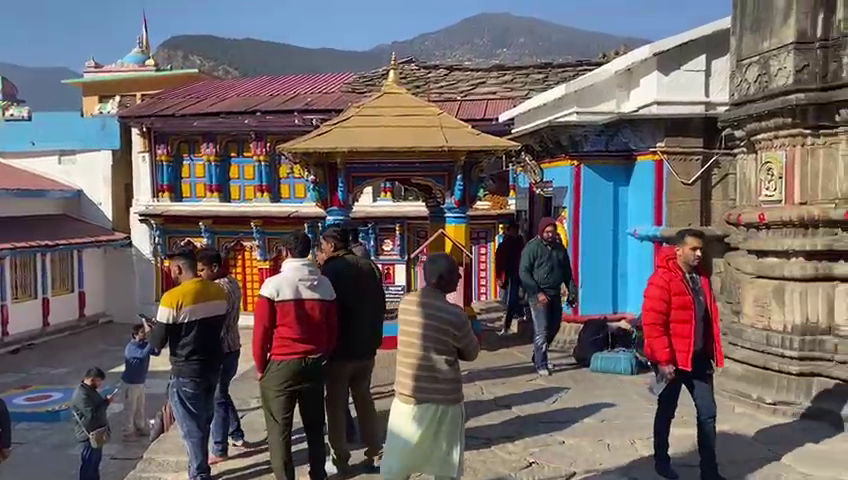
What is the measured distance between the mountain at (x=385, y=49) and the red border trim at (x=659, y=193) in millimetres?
57010

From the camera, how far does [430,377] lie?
15.4ft

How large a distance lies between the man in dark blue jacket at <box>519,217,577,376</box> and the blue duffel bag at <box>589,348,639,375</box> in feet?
1.76

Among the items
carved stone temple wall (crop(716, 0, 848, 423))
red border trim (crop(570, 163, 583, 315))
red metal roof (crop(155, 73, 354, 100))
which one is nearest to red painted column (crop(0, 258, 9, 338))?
red metal roof (crop(155, 73, 354, 100))

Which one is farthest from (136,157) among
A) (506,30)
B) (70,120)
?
(506,30)

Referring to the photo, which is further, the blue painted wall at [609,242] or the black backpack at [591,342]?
the blue painted wall at [609,242]

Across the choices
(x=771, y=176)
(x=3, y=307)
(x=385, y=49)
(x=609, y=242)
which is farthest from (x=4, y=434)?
(x=385, y=49)

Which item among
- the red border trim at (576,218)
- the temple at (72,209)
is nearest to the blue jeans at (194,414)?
the red border trim at (576,218)

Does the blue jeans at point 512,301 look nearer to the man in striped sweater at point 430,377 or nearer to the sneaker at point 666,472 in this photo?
the sneaker at point 666,472

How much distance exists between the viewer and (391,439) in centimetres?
478

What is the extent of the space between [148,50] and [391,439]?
28.7 metres

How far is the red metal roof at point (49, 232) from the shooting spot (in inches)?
749

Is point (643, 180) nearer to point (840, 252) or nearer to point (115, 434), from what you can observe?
point (840, 252)

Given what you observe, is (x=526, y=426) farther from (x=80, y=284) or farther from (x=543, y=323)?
(x=80, y=284)

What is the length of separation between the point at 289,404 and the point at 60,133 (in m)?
19.9
